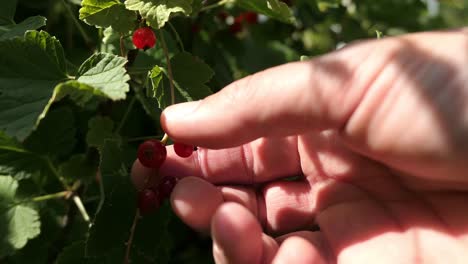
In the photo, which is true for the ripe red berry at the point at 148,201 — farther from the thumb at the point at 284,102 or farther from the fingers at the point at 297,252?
the fingers at the point at 297,252

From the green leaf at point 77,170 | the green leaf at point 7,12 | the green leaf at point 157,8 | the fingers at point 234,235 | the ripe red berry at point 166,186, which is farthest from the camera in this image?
the green leaf at point 77,170

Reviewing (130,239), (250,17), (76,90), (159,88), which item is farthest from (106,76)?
(250,17)

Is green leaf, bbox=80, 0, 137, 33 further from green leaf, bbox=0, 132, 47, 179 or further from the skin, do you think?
green leaf, bbox=0, 132, 47, 179

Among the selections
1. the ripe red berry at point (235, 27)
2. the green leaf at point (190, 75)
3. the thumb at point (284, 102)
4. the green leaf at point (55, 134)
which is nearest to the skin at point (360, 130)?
the thumb at point (284, 102)

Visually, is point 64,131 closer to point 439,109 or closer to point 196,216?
point 196,216

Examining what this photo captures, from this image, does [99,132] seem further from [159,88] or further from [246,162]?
[246,162]
